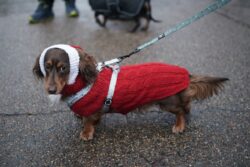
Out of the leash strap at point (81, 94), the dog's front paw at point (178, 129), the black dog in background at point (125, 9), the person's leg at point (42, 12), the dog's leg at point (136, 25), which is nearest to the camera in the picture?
the leash strap at point (81, 94)

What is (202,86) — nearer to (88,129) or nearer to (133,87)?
(133,87)

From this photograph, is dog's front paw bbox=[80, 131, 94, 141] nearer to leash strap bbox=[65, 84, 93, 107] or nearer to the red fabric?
the red fabric

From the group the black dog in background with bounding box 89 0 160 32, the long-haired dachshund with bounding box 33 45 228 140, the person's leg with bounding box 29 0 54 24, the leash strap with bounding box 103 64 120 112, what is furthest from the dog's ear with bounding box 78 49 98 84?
the person's leg with bounding box 29 0 54 24

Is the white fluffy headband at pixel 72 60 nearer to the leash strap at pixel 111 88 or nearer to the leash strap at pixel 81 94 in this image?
the leash strap at pixel 81 94

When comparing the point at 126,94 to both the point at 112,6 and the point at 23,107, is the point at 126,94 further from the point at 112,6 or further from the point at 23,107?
the point at 112,6

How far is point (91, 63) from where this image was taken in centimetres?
269

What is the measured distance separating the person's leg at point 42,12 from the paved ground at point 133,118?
Result: 0.69 metres

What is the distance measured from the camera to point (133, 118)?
3.31 m

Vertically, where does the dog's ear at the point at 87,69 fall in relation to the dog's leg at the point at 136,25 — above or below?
above

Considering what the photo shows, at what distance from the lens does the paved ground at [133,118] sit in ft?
9.14

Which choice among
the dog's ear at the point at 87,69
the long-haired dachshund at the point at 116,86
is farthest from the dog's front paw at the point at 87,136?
the dog's ear at the point at 87,69

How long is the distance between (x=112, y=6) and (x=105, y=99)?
9.78 ft

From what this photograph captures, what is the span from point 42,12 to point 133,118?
390 cm

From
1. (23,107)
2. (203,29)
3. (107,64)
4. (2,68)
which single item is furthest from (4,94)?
(203,29)
